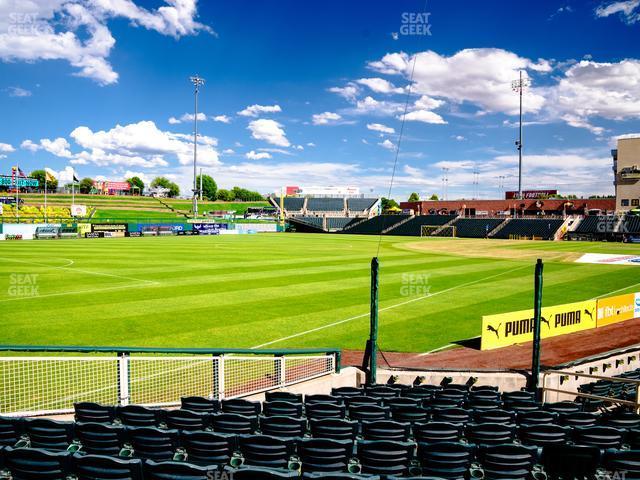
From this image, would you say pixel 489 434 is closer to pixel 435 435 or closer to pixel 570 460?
pixel 435 435

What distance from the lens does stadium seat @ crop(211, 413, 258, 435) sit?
281 inches

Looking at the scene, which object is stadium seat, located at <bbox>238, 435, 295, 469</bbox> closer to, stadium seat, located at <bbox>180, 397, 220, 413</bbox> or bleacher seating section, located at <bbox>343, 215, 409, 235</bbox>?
stadium seat, located at <bbox>180, 397, 220, 413</bbox>

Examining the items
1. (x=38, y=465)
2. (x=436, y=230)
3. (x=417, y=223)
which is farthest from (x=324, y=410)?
(x=417, y=223)

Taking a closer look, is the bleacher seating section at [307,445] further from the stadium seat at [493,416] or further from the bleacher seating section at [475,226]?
the bleacher seating section at [475,226]

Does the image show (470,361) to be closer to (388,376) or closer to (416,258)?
(388,376)

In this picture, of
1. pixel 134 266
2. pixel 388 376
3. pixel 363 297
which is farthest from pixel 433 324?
pixel 134 266

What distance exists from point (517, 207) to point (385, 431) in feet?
365

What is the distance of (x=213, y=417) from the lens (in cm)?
751

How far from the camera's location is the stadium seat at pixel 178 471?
491cm

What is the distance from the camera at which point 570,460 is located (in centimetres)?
599

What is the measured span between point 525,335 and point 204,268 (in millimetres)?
25006

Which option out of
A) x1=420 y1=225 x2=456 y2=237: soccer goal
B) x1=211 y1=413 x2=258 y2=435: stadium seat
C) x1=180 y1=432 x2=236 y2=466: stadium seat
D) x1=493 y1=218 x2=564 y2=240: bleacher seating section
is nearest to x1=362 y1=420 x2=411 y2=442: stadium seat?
x1=211 y1=413 x2=258 y2=435: stadium seat

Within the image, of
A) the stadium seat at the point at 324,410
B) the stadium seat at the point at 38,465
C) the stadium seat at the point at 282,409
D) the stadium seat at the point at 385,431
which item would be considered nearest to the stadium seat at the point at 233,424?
the stadium seat at the point at 282,409

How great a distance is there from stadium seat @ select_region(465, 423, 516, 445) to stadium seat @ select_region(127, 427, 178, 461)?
4534mm
